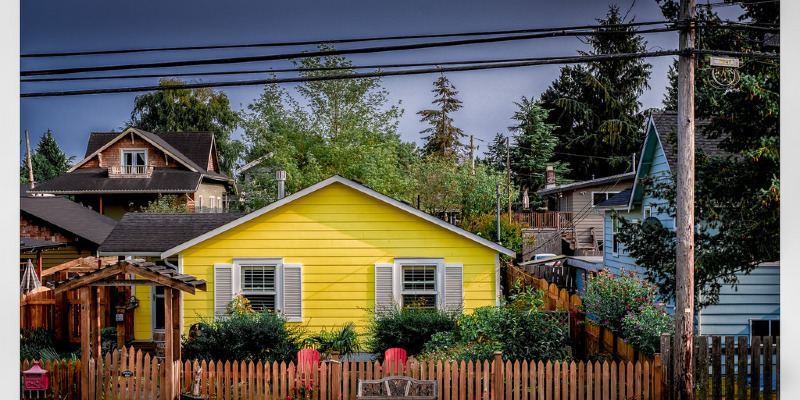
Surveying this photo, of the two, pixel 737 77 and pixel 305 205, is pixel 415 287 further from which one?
pixel 737 77

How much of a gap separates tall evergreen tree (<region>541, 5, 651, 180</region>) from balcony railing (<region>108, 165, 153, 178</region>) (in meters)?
22.1

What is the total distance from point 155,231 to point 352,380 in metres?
6.59

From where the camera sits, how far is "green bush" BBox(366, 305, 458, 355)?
29.1ft

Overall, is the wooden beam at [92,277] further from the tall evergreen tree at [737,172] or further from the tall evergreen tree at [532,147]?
the tall evergreen tree at [532,147]

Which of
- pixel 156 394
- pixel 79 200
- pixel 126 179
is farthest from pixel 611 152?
pixel 156 394

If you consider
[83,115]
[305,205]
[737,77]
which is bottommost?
[305,205]

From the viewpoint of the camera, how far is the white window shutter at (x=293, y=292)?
993cm

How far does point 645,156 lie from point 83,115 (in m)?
14.4

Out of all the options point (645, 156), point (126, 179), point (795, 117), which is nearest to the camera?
point (795, 117)

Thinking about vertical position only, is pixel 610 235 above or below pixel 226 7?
below

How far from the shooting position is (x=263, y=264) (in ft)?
32.8

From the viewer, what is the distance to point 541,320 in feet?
24.4

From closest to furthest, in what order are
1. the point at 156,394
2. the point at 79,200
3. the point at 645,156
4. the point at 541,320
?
the point at 156,394 < the point at 541,320 < the point at 645,156 < the point at 79,200

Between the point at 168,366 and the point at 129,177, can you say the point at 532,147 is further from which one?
the point at 168,366
